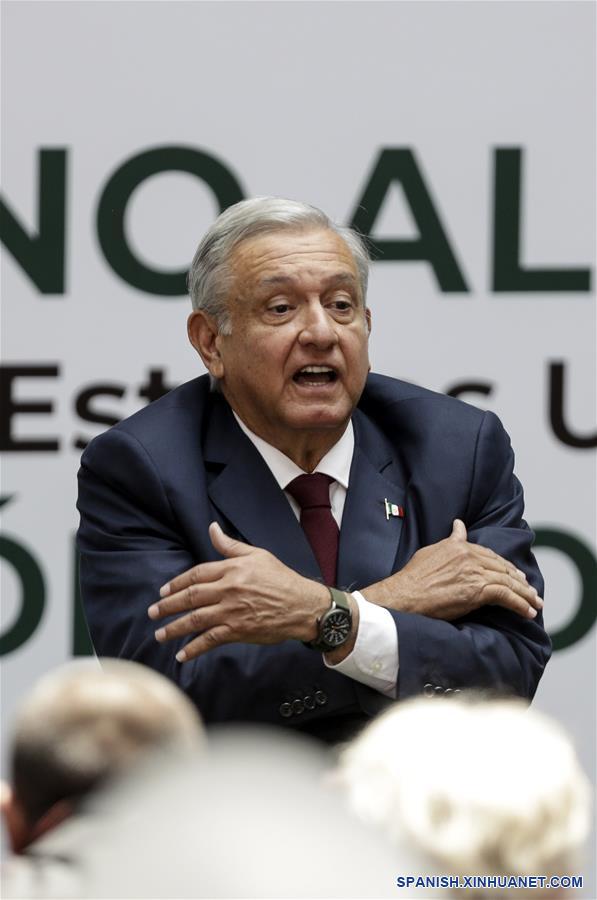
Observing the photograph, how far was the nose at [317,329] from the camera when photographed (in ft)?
10.7

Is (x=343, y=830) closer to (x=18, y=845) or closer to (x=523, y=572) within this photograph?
(x=18, y=845)

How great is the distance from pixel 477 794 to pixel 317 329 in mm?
1902

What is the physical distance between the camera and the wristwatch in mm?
2949

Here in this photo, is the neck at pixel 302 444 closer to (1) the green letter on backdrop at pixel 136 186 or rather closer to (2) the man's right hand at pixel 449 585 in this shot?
(2) the man's right hand at pixel 449 585

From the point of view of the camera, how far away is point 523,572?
3.28 m

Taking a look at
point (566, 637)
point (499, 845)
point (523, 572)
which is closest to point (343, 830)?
point (499, 845)

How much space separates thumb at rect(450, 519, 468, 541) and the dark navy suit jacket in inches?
2.5

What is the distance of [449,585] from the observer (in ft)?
10.1

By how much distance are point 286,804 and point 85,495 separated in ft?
6.74

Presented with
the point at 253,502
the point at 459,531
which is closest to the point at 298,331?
the point at 253,502

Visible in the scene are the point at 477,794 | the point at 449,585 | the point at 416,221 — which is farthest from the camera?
the point at 416,221

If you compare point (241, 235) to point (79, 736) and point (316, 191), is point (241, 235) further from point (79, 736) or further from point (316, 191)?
point (79, 736)

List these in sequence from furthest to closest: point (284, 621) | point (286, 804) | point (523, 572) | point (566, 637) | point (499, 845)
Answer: point (566, 637) → point (523, 572) → point (284, 621) → point (499, 845) → point (286, 804)

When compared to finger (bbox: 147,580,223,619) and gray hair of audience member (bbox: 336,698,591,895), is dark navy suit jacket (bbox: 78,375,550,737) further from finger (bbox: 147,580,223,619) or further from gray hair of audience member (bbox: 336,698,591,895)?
gray hair of audience member (bbox: 336,698,591,895)
